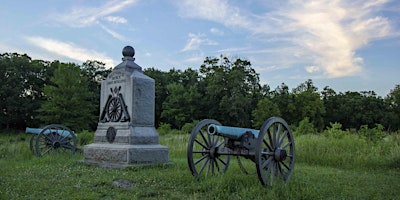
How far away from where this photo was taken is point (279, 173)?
5891 millimetres

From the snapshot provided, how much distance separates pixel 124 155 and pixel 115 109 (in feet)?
4.82

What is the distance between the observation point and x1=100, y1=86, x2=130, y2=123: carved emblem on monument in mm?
8703

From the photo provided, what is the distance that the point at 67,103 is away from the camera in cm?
3281

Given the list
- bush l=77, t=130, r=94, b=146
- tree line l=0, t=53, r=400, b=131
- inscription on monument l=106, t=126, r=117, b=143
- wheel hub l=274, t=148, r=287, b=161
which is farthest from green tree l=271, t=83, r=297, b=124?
wheel hub l=274, t=148, r=287, b=161

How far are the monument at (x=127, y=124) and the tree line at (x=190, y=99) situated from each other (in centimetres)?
2461

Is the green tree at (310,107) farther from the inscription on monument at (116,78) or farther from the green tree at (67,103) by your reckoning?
the inscription on monument at (116,78)

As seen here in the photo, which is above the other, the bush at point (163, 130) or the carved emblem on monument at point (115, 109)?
the carved emblem on monument at point (115, 109)

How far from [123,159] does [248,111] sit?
33.5m

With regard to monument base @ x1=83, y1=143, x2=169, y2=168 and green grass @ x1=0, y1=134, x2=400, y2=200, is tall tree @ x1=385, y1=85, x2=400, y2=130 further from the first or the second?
monument base @ x1=83, y1=143, x2=169, y2=168

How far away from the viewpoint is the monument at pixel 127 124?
820 centimetres

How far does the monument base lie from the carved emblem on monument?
0.68 m

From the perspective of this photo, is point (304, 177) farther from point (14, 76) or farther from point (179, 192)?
point (14, 76)

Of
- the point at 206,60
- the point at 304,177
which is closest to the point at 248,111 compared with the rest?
the point at 206,60

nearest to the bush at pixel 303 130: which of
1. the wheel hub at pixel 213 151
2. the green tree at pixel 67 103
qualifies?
the wheel hub at pixel 213 151
